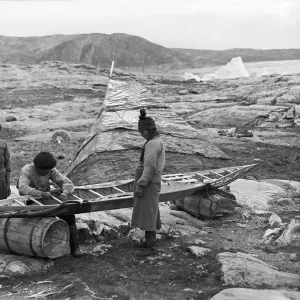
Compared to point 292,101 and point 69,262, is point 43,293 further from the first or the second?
point 292,101

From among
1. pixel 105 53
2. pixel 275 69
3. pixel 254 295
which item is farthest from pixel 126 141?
pixel 105 53

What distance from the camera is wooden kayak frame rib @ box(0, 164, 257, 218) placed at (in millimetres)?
5547

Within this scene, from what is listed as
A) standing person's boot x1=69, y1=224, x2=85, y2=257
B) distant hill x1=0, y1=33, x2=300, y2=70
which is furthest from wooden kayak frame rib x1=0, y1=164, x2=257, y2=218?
distant hill x1=0, y1=33, x2=300, y2=70

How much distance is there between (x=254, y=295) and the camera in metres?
4.55

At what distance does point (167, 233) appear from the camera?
22.0 ft

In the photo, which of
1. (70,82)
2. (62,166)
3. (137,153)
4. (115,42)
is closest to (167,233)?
(137,153)

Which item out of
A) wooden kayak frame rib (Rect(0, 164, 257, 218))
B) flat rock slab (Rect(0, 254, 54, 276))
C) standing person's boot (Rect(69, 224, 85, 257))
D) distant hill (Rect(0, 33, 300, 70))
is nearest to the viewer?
flat rock slab (Rect(0, 254, 54, 276))

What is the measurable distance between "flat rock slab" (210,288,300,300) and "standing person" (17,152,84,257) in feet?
6.11

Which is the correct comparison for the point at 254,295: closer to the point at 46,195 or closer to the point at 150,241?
the point at 150,241

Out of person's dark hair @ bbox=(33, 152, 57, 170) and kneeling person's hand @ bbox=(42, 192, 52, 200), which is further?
kneeling person's hand @ bbox=(42, 192, 52, 200)

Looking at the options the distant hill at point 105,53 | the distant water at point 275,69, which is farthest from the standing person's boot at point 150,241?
the distant hill at point 105,53

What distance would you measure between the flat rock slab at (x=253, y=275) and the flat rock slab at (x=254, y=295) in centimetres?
21

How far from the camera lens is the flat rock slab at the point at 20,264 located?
531 cm

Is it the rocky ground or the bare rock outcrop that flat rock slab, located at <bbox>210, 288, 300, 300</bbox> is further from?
the bare rock outcrop
